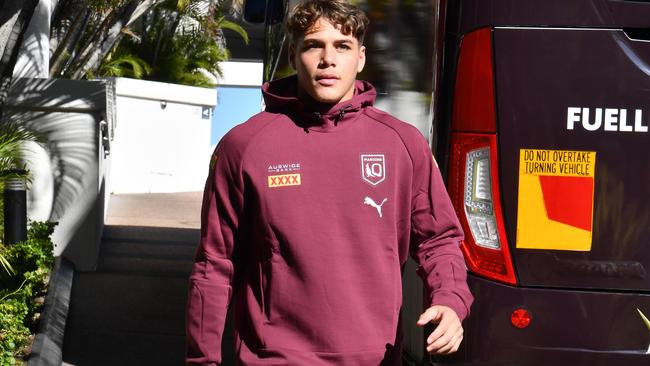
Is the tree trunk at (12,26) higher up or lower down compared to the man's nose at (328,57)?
higher up

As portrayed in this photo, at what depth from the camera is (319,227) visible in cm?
289

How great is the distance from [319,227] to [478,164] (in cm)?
188

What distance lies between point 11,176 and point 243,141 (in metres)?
6.28

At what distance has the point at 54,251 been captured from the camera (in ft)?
32.3

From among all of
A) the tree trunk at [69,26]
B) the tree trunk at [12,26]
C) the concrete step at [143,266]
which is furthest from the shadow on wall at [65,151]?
the tree trunk at [69,26]

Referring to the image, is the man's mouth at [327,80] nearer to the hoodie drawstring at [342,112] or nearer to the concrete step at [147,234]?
the hoodie drawstring at [342,112]

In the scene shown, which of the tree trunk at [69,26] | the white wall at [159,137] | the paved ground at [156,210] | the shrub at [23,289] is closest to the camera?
the shrub at [23,289]

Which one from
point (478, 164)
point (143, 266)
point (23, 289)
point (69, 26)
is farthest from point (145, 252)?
point (69, 26)

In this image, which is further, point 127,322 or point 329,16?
point 127,322

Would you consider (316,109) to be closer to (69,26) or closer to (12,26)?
(12,26)

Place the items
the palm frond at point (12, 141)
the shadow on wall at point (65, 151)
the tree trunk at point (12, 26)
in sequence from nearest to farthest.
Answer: the tree trunk at point (12, 26)
the palm frond at point (12, 141)
the shadow on wall at point (65, 151)

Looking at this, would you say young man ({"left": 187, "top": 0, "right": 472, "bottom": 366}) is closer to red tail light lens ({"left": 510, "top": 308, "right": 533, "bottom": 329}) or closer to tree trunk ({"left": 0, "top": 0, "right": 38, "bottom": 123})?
red tail light lens ({"left": 510, "top": 308, "right": 533, "bottom": 329})

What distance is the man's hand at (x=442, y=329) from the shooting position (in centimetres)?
281

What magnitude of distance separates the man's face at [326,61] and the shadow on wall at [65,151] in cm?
708
